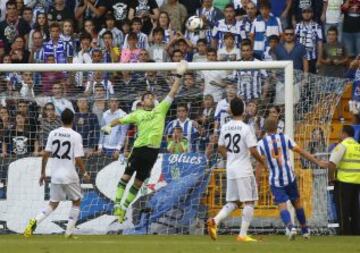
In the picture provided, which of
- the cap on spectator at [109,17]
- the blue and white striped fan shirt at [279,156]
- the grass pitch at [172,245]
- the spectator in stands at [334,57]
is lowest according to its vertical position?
the grass pitch at [172,245]

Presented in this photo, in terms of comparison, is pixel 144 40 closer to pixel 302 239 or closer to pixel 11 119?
pixel 11 119

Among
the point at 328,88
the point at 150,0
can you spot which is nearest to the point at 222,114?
the point at 328,88

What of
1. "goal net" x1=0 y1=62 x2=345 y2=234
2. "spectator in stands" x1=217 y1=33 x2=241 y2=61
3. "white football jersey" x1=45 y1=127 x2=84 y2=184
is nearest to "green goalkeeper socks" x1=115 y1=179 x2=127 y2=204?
"goal net" x1=0 y1=62 x2=345 y2=234

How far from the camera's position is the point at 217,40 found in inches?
941

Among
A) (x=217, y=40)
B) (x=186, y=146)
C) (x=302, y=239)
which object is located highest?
(x=217, y=40)

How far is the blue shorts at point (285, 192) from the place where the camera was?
695 inches

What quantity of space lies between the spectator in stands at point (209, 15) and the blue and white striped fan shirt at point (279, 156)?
7006 millimetres

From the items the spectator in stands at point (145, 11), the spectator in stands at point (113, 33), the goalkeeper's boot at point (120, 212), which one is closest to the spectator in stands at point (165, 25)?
the spectator in stands at point (145, 11)

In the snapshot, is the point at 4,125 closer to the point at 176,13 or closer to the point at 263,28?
the point at 176,13

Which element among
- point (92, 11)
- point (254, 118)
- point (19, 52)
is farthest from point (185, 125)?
point (92, 11)

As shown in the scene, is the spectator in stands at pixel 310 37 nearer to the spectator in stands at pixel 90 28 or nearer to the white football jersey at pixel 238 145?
the spectator in stands at pixel 90 28

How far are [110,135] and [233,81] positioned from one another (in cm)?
237

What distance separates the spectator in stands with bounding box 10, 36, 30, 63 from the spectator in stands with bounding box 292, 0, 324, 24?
560 centimetres

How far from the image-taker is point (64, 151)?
1814cm
